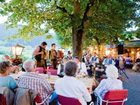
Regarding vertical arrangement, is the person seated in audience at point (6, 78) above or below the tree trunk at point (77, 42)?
below

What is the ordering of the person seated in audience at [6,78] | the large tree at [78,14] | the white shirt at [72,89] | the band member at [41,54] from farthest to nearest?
the large tree at [78,14], the band member at [41,54], the person seated in audience at [6,78], the white shirt at [72,89]

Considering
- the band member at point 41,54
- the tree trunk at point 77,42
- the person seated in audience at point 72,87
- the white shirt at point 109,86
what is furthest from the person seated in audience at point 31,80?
the tree trunk at point 77,42

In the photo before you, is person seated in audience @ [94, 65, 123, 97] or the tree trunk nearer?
person seated in audience @ [94, 65, 123, 97]

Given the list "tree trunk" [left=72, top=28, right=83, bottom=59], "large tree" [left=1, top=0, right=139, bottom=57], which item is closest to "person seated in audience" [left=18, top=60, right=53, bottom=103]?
"large tree" [left=1, top=0, right=139, bottom=57]

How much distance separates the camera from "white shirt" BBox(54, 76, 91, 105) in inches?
205

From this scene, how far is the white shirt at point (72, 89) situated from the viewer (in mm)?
5195

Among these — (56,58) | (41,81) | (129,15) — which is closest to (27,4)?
(56,58)

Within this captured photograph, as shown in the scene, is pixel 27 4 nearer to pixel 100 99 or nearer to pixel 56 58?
pixel 56 58

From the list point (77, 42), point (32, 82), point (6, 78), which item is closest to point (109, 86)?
point (32, 82)

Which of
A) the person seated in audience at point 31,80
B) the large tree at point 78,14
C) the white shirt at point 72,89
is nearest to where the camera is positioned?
the white shirt at point 72,89

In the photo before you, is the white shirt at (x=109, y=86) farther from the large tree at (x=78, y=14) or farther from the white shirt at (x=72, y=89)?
the large tree at (x=78, y=14)

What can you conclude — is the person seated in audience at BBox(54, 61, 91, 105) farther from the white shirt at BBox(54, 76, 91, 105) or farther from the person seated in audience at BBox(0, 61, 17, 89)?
the person seated in audience at BBox(0, 61, 17, 89)

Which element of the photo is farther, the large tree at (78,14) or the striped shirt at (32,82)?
the large tree at (78,14)

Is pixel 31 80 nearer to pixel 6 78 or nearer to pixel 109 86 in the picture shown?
pixel 6 78
